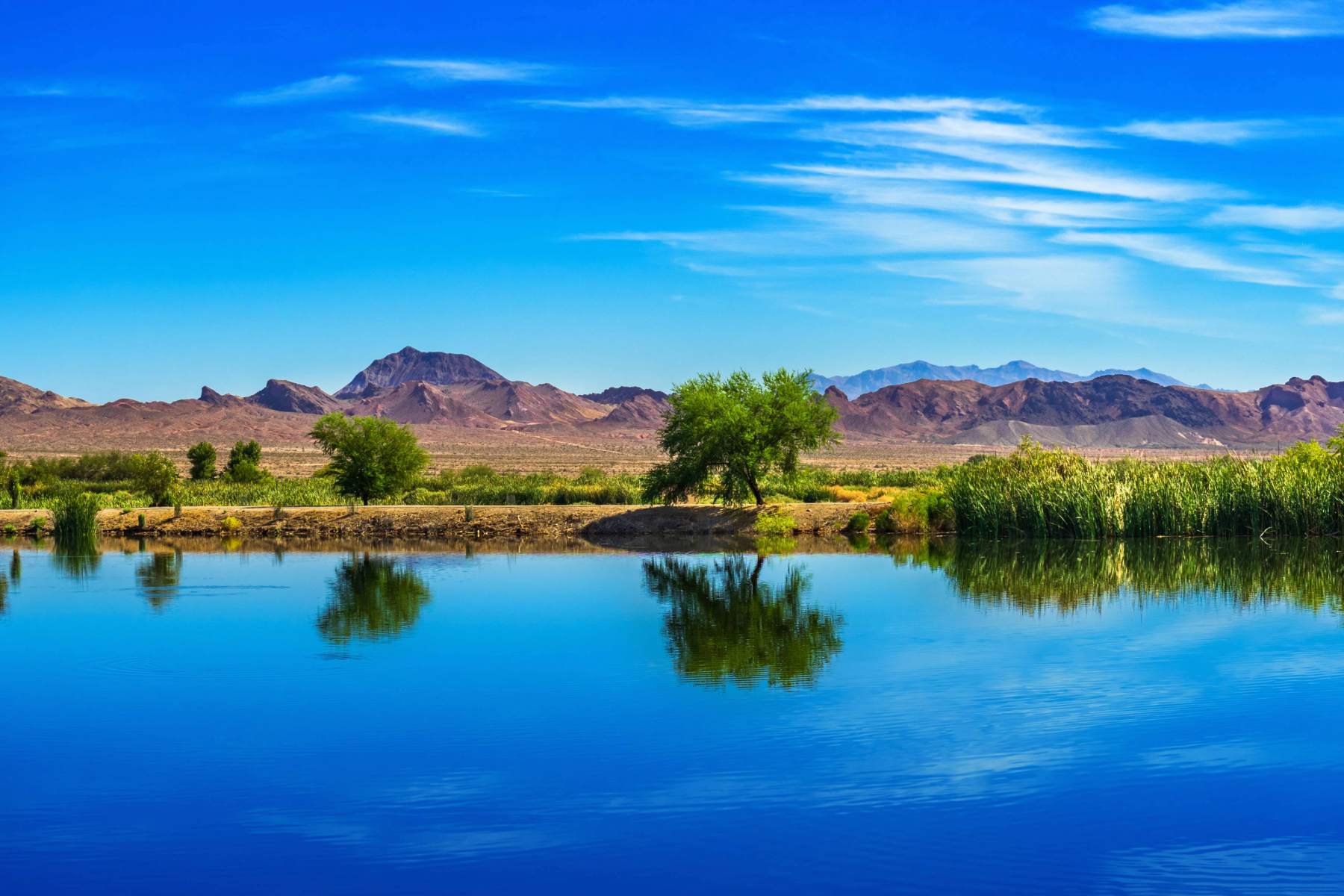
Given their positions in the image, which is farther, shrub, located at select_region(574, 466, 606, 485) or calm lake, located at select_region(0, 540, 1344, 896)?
shrub, located at select_region(574, 466, 606, 485)

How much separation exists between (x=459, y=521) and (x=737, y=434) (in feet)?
27.0

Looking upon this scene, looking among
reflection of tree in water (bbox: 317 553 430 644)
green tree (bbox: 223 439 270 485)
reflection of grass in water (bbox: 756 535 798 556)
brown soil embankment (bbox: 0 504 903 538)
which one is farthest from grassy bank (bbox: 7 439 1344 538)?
reflection of tree in water (bbox: 317 553 430 644)

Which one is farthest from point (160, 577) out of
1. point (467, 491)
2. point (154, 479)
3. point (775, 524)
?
point (467, 491)

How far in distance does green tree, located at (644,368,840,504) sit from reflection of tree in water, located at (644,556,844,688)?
828 cm

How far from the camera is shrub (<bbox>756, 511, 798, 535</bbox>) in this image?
102ft

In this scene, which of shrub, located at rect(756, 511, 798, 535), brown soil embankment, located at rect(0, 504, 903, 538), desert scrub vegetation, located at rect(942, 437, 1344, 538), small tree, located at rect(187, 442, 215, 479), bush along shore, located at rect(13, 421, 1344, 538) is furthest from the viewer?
small tree, located at rect(187, 442, 215, 479)

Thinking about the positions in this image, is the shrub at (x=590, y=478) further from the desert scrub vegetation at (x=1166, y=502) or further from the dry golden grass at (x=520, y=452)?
the dry golden grass at (x=520, y=452)

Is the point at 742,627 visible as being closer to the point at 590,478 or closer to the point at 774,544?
the point at 774,544

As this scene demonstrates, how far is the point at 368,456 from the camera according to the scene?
115 ft

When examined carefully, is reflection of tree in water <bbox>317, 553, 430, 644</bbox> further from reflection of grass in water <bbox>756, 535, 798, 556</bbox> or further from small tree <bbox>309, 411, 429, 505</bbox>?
small tree <bbox>309, 411, 429, 505</bbox>

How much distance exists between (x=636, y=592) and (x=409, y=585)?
4.30 meters

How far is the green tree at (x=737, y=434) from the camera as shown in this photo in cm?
3125

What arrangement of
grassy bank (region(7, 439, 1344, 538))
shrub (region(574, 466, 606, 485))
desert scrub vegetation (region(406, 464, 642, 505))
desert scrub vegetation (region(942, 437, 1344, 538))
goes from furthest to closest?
shrub (region(574, 466, 606, 485)), desert scrub vegetation (region(406, 464, 642, 505)), grassy bank (region(7, 439, 1344, 538)), desert scrub vegetation (region(942, 437, 1344, 538))

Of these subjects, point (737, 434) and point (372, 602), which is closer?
point (372, 602)
